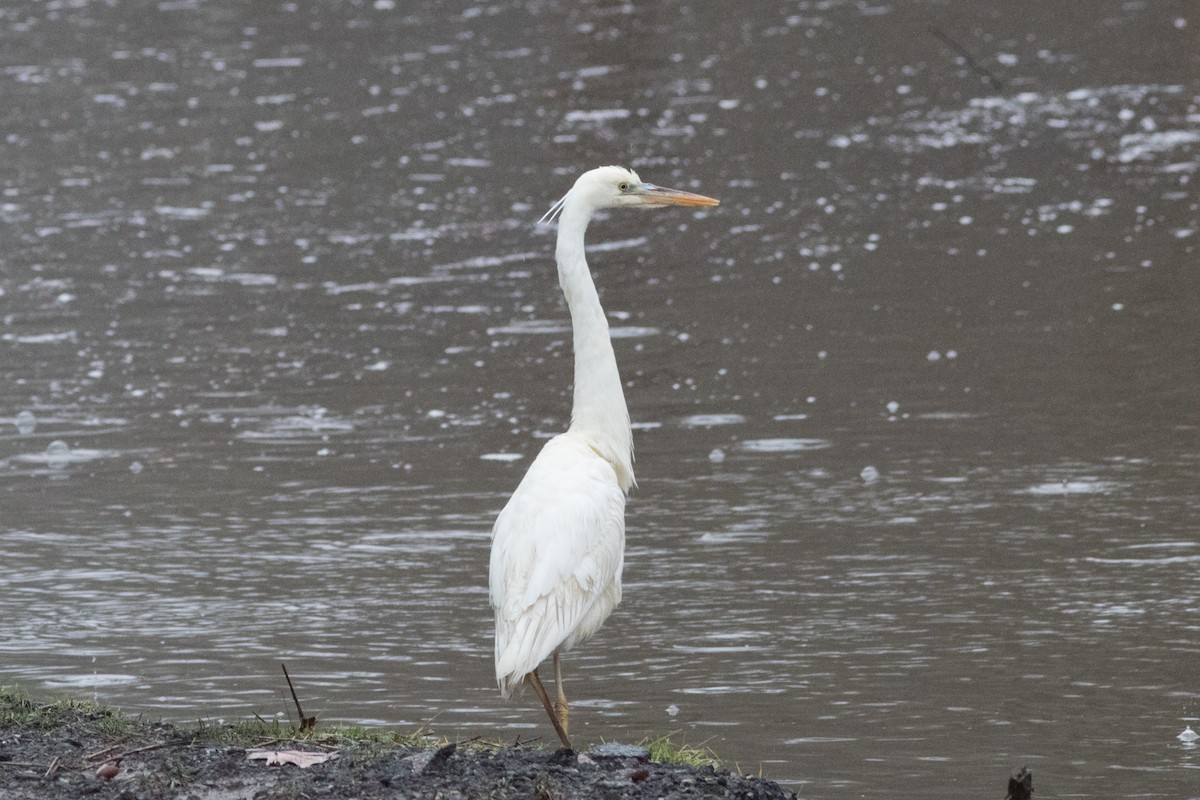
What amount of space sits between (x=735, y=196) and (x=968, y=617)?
8469mm

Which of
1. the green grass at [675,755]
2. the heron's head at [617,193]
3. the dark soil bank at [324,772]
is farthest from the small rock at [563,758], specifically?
the heron's head at [617,193]

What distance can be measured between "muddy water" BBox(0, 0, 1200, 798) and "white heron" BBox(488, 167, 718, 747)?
0.80m

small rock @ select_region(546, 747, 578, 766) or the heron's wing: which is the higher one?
the heron's wing

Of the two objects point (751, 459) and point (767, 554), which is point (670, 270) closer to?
point (751, 459)

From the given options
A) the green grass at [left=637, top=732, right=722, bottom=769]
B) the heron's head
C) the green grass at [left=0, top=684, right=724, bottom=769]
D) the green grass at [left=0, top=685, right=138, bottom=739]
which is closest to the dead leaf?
the green grass at [left=0, top=684, right=724, bottom=769]

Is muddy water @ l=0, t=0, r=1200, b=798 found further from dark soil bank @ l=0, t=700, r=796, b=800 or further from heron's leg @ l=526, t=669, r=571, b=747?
dark soil bank @ l=0, t=700, r=796, b=800

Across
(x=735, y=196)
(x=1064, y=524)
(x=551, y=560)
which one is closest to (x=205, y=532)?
(x=551, y=560)

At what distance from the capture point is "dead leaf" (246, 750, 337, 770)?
5469 mm

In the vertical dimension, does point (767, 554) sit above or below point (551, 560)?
below

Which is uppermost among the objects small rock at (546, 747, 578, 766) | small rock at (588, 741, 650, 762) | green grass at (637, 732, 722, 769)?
small rock at (546, 747, 578, 766)

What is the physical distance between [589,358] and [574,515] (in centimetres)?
86

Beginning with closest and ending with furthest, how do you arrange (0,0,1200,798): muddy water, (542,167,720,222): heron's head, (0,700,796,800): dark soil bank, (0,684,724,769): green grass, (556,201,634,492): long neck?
(0,700,796,800): dark soil bank → (0,684,724,769): green grass → (556,201,634,492): long neck → (542,167,720,222): heron's head → (0,0,1200,798): muddy water

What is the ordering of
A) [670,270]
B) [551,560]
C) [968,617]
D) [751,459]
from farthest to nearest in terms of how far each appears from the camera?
[670,270] → [751,459] → [968,617] → [551,560]

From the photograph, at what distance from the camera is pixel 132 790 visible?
207 inches
